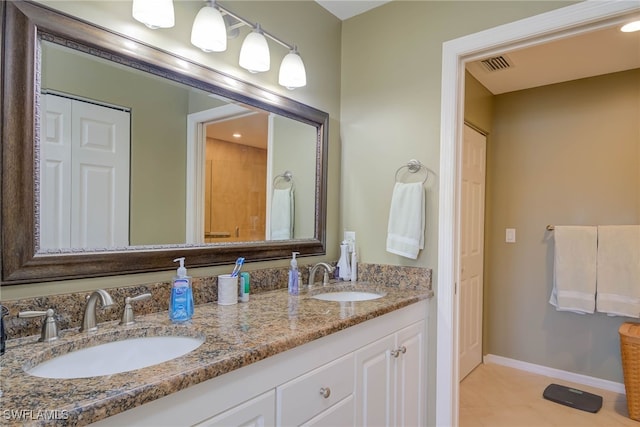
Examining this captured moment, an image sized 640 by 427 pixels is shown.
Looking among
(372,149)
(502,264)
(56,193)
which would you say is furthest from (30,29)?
(502,264)

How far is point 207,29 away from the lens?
4.50 ft

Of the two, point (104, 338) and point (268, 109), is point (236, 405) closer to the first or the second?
point (104, 338)

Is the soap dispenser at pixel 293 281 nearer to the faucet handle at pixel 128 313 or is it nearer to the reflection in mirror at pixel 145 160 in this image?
the reflection in mirror at pixel 145 160

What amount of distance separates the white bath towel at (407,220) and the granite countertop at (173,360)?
1.07ft

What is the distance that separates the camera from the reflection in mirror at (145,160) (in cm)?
111

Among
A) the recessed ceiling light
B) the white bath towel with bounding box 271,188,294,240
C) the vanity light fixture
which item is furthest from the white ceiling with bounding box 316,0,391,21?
the recessed ceiling light

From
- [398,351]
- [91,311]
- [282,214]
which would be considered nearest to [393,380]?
[398,351]

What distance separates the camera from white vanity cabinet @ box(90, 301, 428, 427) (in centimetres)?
85

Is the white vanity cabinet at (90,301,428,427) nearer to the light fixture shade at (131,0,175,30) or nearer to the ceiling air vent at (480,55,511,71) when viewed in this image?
A: the light fixture shade at (131,0,175,30)

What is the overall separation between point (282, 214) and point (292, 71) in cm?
72

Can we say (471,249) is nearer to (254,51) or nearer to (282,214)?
(282,214)

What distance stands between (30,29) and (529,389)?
3432 mm

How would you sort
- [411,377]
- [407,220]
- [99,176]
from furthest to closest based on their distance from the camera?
1. [407,220]
2. [411,377]
3. [99,176]

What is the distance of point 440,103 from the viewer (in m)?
1.84
